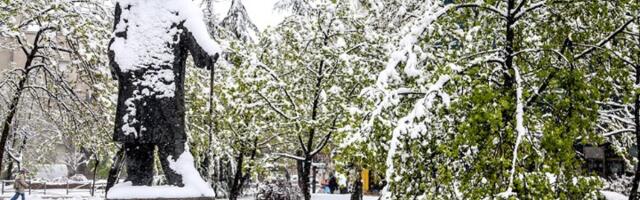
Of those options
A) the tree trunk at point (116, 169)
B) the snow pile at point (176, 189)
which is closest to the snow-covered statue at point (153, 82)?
the snow pile at point (176, 189)

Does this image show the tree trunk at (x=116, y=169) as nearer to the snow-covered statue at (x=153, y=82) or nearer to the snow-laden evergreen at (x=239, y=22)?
the snow-covered statue at (x=153, y=82)

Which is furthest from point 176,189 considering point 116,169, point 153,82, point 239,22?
point 239,22

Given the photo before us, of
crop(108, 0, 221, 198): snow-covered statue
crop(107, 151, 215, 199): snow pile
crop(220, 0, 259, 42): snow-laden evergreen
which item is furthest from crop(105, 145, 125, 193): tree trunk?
crop(220, 0, 259, 42): snow-laden evergreen

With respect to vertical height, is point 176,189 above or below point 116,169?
below

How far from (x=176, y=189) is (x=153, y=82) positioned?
1.06 metres

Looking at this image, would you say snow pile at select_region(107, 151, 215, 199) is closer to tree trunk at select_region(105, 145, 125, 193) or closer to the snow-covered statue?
the snow-covered statue

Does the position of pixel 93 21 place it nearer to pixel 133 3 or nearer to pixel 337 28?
pixel 337 28

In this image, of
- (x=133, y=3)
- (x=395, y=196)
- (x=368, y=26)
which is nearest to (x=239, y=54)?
(x=368, y=26)

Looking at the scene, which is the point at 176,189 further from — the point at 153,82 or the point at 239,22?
the point at 239,22

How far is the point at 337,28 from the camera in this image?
50.8 ft

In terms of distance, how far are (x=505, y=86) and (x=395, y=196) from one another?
5.82 ft

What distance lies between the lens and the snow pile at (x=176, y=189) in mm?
6254

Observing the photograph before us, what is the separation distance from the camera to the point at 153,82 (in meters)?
6.61

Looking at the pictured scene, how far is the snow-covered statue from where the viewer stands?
654 cm
